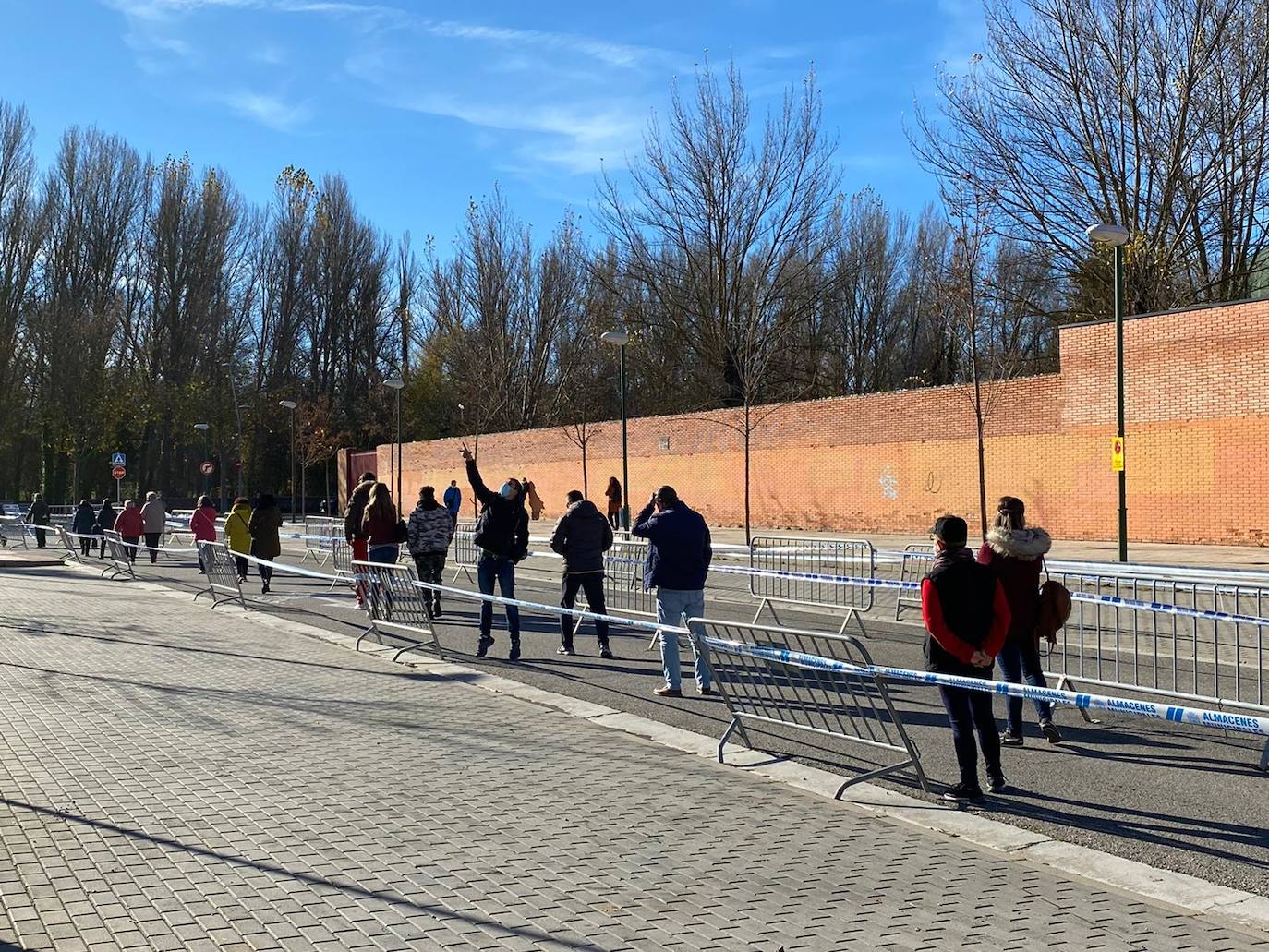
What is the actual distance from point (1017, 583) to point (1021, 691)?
6.33ft

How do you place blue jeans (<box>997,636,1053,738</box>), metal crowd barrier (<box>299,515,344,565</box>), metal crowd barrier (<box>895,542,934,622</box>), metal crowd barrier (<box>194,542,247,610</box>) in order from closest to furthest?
blue jeans (<box>997,636,1053,738</box>) < metal crowd barrier (<box>895,542,934,622</box>) < metal crowd barrier (<box>194,542,247,610</box>) < metal crowd barrier (<box>299,515,344,565</box>)

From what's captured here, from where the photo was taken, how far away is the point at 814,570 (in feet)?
58.9

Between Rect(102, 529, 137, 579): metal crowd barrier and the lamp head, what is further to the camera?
Rect(102, 529, 137, 579): metal crowd barrier

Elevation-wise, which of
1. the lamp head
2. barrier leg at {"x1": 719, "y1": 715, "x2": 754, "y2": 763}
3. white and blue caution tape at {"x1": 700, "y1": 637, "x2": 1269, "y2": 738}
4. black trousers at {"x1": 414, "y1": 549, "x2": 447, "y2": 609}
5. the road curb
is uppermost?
the lamp head

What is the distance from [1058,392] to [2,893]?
2564cm

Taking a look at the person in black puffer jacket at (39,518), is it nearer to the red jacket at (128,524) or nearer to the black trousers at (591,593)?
the red jacket at (128,524)

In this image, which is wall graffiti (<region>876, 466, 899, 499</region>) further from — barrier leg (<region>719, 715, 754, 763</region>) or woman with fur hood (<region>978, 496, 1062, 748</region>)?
barrier leg (<region>719, 715, 754, 763</region>)

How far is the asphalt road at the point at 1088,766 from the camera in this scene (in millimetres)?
5723

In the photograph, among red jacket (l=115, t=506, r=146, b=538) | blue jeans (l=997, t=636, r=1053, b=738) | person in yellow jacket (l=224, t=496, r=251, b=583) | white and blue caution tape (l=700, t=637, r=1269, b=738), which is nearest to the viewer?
white and blue caution tape (l=700, t=637, r=1269, b=738)

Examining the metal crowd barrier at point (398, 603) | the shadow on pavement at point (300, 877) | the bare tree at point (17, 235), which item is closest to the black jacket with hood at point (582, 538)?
the metal crowd barrier at point (398, 603)

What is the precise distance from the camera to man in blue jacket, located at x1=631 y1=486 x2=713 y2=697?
962 centimetres

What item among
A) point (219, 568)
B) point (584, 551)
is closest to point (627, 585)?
point (584, 551)

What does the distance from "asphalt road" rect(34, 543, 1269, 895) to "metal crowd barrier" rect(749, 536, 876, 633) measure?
2.95 metres

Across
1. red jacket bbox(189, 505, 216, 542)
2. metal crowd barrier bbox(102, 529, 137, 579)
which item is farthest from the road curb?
metal crowd barrier bbox(102, 529, 137, 579)
